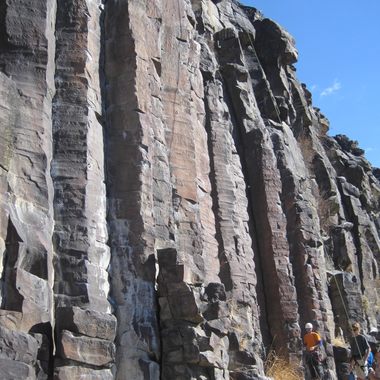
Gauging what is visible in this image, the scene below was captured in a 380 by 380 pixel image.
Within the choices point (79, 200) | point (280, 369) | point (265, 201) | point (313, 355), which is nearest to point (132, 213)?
point (79, 200)

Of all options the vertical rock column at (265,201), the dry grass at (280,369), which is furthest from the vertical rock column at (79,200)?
→ the vertical rock column at (265,201)

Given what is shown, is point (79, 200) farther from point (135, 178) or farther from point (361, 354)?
point (361, 354)

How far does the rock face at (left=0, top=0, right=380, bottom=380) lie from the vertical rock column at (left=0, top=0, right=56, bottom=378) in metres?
0.02

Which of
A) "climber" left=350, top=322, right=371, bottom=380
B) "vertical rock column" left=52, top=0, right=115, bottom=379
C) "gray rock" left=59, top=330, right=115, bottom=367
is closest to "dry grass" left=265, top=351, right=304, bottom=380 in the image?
"climber" left=350, top=322, right=371, bottom=380

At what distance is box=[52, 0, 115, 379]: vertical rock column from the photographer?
30.2 ft

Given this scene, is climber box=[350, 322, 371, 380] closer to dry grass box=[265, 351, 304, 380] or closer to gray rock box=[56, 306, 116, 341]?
dry grass box=[265, 351, 304, 380]

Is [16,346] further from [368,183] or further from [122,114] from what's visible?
[368,183]

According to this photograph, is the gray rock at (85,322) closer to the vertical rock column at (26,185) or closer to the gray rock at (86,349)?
the gray rock at (86,349)

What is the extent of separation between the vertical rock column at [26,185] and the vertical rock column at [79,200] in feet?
0.75

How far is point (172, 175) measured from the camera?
45.6ft

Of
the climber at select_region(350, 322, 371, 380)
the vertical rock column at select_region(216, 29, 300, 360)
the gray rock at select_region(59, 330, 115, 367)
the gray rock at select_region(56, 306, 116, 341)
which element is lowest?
the gray rock at select_region(59, 330, 115, 367)

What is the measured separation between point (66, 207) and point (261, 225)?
9.66 metres

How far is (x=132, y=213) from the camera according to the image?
1150 cm

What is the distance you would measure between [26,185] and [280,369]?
9624 mm
